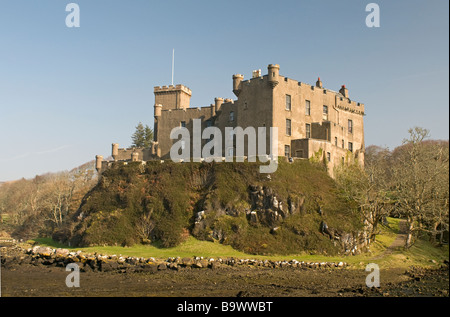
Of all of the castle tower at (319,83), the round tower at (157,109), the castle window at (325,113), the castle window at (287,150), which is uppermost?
the castle tower at (319,83)

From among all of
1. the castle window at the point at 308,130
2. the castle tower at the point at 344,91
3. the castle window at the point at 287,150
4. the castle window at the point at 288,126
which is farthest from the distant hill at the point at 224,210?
the castle tower at the point at 344,91

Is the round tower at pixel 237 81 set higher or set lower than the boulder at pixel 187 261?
higher

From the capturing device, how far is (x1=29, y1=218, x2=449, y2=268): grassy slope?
37.6 m

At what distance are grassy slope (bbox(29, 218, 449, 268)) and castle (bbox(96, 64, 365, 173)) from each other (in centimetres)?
1255

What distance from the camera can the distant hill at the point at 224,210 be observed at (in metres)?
40.2

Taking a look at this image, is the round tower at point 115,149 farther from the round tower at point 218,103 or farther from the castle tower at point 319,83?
the castle tower at point 319,83

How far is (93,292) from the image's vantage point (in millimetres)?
25453

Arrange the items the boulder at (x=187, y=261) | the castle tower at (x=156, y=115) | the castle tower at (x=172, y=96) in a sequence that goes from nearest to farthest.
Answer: the boulder at (x=187, y=261) < the castle tower at (x=156, y=115) < the castle tower at (x=172, y=96)

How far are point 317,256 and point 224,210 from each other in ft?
34.2

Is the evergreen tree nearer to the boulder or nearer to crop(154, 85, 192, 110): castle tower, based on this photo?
crop(154, 85, 192, 110): castle tower

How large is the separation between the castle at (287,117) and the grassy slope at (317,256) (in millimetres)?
12547

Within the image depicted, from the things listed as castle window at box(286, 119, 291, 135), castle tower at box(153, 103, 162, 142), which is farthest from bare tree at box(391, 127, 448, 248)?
castle tower at box(153, 103, 162, 142)

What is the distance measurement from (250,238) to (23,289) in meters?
20.6
